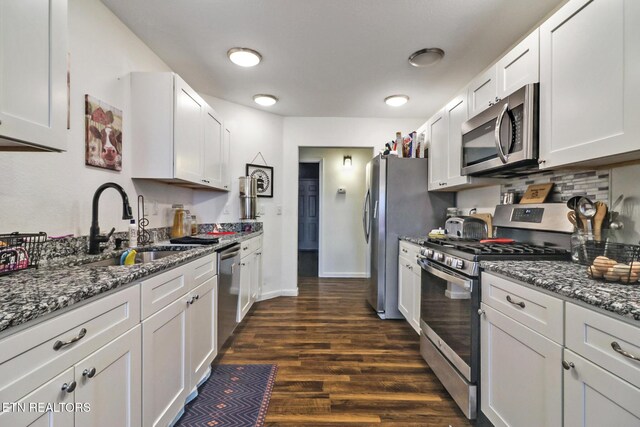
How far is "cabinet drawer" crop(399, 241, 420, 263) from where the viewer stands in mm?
2545

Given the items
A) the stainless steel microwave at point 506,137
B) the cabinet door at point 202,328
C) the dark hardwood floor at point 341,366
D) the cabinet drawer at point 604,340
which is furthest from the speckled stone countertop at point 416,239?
the cabinet door at point 202,328

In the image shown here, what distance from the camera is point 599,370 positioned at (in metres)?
0.86

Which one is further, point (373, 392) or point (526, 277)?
point (373, 392)

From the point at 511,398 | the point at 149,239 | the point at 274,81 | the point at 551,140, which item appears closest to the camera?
the point at 511,398

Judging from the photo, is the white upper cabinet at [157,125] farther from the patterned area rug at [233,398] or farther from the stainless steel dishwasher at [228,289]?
the patterned area rug at [233,398]

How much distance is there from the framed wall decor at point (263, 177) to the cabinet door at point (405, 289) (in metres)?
1.90

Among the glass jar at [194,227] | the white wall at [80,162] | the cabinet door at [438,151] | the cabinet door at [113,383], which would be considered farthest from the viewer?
the glass jar at [194,227]

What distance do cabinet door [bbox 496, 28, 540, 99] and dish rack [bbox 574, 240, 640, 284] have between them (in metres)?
0.90

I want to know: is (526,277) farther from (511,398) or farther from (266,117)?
(266,117)

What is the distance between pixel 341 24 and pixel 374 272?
236 cm

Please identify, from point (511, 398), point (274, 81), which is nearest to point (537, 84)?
point (511, 398)

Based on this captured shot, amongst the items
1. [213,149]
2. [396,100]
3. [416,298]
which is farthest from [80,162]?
[396,100]

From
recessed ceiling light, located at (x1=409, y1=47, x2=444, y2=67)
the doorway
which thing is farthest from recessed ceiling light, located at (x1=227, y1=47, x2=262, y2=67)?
the doorway

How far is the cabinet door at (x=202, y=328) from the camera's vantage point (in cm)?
169
